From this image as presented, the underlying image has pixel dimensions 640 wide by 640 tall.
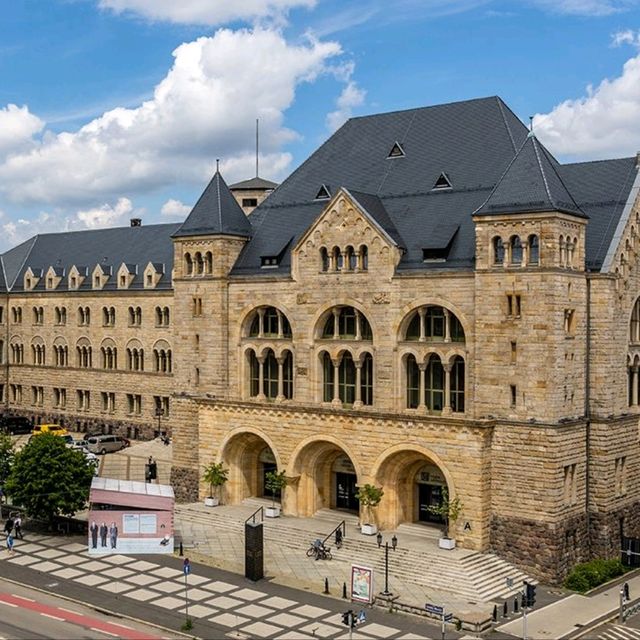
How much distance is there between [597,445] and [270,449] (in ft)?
74.7

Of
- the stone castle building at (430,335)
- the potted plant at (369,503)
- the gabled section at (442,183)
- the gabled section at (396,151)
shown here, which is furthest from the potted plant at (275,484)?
the gabled section at (396,151)

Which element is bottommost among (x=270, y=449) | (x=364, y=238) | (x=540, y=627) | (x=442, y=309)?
(x=540, y=627)

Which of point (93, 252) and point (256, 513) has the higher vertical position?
point (93, 252)

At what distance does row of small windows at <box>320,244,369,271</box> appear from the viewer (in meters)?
63.1

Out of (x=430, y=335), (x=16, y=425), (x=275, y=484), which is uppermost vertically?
(x=430, y=335)

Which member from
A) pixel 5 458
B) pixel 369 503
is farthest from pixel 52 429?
pixel 369 503

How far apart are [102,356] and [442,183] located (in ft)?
A: 168

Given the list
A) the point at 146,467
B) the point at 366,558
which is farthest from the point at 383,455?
the point at 146,467

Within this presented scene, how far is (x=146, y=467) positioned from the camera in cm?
8138

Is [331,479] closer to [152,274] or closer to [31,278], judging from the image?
[152,274]

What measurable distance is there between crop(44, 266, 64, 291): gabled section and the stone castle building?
40430 millimetres

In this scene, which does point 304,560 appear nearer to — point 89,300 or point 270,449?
point 270,449

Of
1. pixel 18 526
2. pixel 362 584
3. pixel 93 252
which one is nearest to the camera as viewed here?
pixel 362 584

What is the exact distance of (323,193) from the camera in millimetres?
70688
